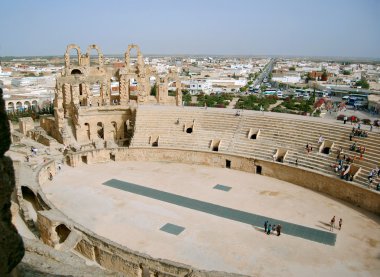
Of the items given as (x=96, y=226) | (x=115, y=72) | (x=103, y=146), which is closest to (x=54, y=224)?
(x=96, y=226)

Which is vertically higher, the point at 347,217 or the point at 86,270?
the point at 86,270

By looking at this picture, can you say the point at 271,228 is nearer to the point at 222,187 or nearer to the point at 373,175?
the point at 222,187

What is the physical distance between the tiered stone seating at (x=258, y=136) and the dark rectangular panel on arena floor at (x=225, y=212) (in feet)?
17.4

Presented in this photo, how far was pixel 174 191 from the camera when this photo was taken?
21.0m

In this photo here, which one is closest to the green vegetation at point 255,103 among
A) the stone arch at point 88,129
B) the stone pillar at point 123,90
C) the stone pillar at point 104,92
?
the stone pillar at point 123,90

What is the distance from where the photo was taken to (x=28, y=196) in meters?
20.0

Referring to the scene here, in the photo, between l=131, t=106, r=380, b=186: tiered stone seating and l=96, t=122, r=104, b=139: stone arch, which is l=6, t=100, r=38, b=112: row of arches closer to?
l=96, t=122, r=104, b=139: stone arch

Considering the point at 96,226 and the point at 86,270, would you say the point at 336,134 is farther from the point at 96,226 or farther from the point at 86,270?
the point at 86,270

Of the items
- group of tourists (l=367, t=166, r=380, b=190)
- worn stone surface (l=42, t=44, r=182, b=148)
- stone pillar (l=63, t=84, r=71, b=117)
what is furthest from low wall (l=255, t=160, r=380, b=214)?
stone pillar (l=63, t=84, r=71, b=117)

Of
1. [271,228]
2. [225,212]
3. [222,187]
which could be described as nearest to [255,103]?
[222,187]

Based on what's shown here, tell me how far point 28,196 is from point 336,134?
19.2m

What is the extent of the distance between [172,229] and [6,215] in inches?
463

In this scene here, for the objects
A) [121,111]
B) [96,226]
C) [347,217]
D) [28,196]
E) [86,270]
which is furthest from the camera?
[121,111]

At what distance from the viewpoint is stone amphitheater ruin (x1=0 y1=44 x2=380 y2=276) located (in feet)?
45.1
